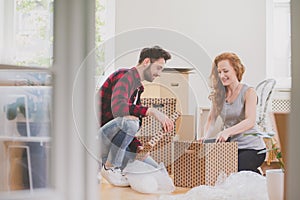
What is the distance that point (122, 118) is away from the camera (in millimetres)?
3523

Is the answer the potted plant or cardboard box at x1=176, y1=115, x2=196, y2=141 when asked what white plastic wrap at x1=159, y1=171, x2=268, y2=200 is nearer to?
cardboard box at x1=176, y1=115, x2=196, y2=141

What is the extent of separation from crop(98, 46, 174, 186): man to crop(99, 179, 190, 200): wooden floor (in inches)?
4.7

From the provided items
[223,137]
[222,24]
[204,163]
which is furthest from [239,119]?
[222,24]

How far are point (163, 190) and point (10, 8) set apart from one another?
2.12 m

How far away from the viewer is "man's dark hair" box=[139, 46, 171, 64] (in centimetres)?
391

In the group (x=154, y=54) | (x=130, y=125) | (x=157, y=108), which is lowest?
(x=130, y=125)

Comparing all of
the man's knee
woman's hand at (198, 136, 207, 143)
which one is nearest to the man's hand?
the man's knee

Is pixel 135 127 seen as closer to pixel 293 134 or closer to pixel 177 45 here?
pixel 177 45

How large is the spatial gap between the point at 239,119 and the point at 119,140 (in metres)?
0.92

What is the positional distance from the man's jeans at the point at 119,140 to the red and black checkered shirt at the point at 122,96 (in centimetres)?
5

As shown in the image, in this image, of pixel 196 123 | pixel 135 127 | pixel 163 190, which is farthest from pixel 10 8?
pixel 196 123

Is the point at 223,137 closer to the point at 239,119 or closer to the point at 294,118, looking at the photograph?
the point at 239,119

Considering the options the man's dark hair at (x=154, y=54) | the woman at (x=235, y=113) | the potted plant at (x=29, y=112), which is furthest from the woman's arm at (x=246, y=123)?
the potted plant at (x=29, y=112)

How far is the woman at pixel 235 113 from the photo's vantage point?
131 inches
